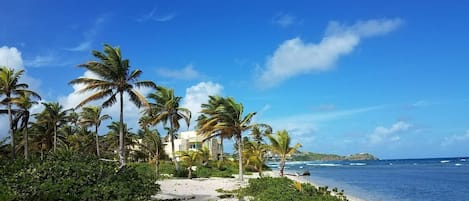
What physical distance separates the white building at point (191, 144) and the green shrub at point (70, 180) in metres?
50.0

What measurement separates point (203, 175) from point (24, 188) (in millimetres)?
28533

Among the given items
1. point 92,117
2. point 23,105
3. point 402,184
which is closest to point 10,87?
point 23,105

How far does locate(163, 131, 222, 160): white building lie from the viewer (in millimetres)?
67125

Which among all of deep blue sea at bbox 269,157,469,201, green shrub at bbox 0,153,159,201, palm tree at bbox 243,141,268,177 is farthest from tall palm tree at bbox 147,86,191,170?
green shrub at bbox 0,153,159,201

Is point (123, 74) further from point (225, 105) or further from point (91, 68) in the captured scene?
point (225, 105)

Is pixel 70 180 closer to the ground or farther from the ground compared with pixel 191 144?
closer to the ground

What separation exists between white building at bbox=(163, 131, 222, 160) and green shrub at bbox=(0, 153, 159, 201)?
5002cm

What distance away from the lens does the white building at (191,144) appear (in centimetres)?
6712

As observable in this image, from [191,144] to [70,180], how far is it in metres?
56.7

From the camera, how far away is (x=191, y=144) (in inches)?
2749

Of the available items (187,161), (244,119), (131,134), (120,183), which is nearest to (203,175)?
(187,161)

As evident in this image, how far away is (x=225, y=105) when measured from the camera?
1215 inches

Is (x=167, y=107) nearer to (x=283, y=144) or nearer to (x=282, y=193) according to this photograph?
(x=283, y=144)

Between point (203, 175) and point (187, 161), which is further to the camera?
point (203, 175)
